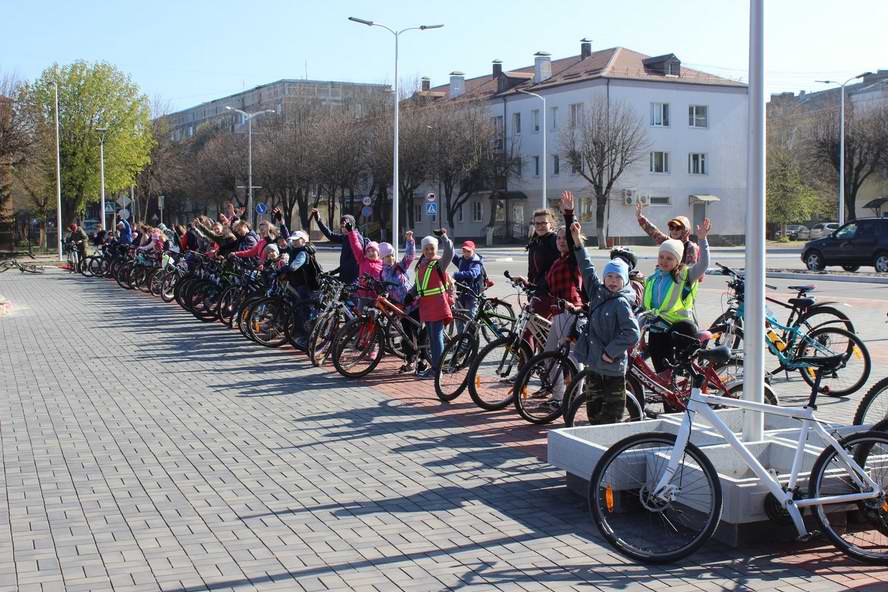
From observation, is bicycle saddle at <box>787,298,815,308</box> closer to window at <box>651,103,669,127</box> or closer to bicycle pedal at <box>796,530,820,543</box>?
bicycle pedal at <box>796,530,820,543</box>

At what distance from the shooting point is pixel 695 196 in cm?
6297

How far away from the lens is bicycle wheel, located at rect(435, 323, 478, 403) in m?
10.3

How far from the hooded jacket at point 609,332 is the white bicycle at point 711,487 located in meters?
1.60

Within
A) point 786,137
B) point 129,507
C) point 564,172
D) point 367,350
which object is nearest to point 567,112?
point 564,172

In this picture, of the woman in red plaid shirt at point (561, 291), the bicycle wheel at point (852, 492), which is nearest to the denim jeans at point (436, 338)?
the woman in red plaid shirt at point (561, 291)

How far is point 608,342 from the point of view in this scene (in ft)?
24.7

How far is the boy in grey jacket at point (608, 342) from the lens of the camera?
24.5 ft

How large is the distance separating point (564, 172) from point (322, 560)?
5916cm

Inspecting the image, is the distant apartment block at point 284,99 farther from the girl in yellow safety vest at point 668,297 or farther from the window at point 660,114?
the girl in yellow safety vest at point 668,297

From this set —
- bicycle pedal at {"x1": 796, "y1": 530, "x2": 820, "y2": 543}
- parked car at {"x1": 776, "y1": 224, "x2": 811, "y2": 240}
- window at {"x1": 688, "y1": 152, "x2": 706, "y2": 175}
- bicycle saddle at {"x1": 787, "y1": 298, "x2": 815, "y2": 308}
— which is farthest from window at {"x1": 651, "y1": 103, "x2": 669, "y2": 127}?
bicycle pedal at {"x1": 796, "y1": 530, "x2": 820, "y2": 543}

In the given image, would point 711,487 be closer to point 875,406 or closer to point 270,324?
point 875,406

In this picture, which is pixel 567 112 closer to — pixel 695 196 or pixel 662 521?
pixel 695 196

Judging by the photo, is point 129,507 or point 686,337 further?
point 686,337

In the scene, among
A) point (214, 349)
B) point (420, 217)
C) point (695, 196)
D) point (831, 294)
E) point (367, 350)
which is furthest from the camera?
point (420, 217)
